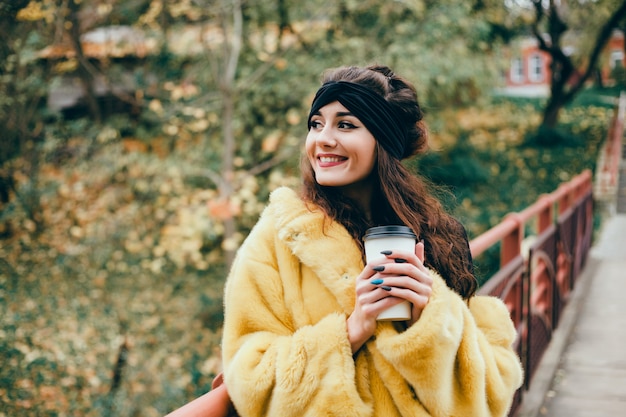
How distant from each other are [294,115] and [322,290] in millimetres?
7033

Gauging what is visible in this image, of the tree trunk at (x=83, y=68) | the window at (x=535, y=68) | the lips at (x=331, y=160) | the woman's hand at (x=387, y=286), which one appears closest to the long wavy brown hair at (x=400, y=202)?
the lips at (x=331, y=160)

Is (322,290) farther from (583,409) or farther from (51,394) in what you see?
(51,394)

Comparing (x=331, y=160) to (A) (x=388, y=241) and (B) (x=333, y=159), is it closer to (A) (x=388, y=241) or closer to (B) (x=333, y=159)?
(B) (x=333, y=159)

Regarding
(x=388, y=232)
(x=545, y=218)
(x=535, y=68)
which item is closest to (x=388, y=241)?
(x=388, y=232)

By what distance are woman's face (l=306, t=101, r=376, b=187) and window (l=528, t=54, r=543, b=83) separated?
49.3 m

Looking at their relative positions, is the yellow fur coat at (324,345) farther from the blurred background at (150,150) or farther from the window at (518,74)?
the window at (518,74)

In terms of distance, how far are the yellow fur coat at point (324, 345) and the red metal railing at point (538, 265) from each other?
1359 mm

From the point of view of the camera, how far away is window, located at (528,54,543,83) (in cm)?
4700

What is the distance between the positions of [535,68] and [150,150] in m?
43.9

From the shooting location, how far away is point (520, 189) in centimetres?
1614

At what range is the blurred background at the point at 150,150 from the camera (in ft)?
20.9

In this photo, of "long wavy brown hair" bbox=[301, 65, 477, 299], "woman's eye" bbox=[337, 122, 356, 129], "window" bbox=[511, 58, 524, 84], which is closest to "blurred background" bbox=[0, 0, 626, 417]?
"long wavy brown hair" bbox=[301, 65, 477, 299]

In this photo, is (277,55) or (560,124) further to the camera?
(560,124)

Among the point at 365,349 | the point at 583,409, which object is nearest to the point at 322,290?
the point at 365,349
